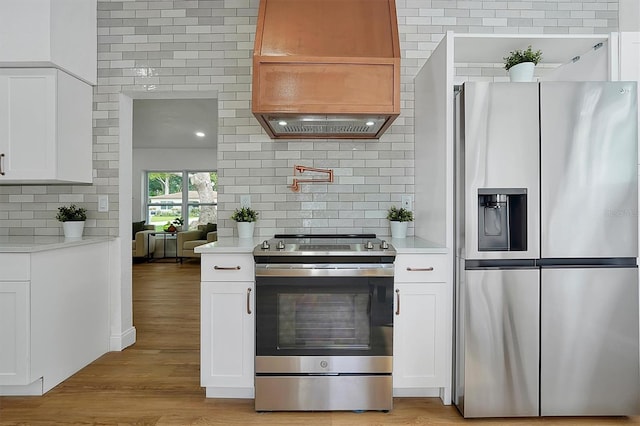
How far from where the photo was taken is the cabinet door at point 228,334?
8.03ft

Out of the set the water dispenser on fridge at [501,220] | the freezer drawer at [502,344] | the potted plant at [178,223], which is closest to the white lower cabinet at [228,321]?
the freezer drawer at [502,344]

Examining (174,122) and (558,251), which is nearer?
(558,251)

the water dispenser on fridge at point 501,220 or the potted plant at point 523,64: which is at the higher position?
the potted plant at point 523,64

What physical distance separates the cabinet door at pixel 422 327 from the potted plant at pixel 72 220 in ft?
8.01

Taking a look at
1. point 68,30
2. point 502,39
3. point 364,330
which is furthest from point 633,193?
point 68,30

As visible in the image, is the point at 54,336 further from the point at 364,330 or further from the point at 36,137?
the point at 364,330

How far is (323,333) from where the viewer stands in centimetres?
238

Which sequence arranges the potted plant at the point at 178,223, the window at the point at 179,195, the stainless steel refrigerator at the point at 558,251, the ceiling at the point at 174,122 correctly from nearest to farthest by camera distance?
1. the stainless steel refrigerator at the point at 558,251
2. the ceiling at the point at 174,122
3. the potted plant at the point at 178,223
4. the window at the point at 179,195

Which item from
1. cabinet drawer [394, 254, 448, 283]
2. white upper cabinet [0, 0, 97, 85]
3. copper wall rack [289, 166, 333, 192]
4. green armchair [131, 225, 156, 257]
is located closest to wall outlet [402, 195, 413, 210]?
copper wall rack [289, 166, 333, 192]

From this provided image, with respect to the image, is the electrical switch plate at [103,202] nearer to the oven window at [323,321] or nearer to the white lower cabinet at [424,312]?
the oven window at [323,321]

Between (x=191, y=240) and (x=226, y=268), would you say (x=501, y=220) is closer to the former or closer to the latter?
(x=226, y=268)

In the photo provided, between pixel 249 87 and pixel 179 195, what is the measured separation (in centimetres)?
736

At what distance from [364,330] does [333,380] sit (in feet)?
1.11

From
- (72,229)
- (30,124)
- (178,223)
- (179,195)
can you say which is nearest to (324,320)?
(72,229)
